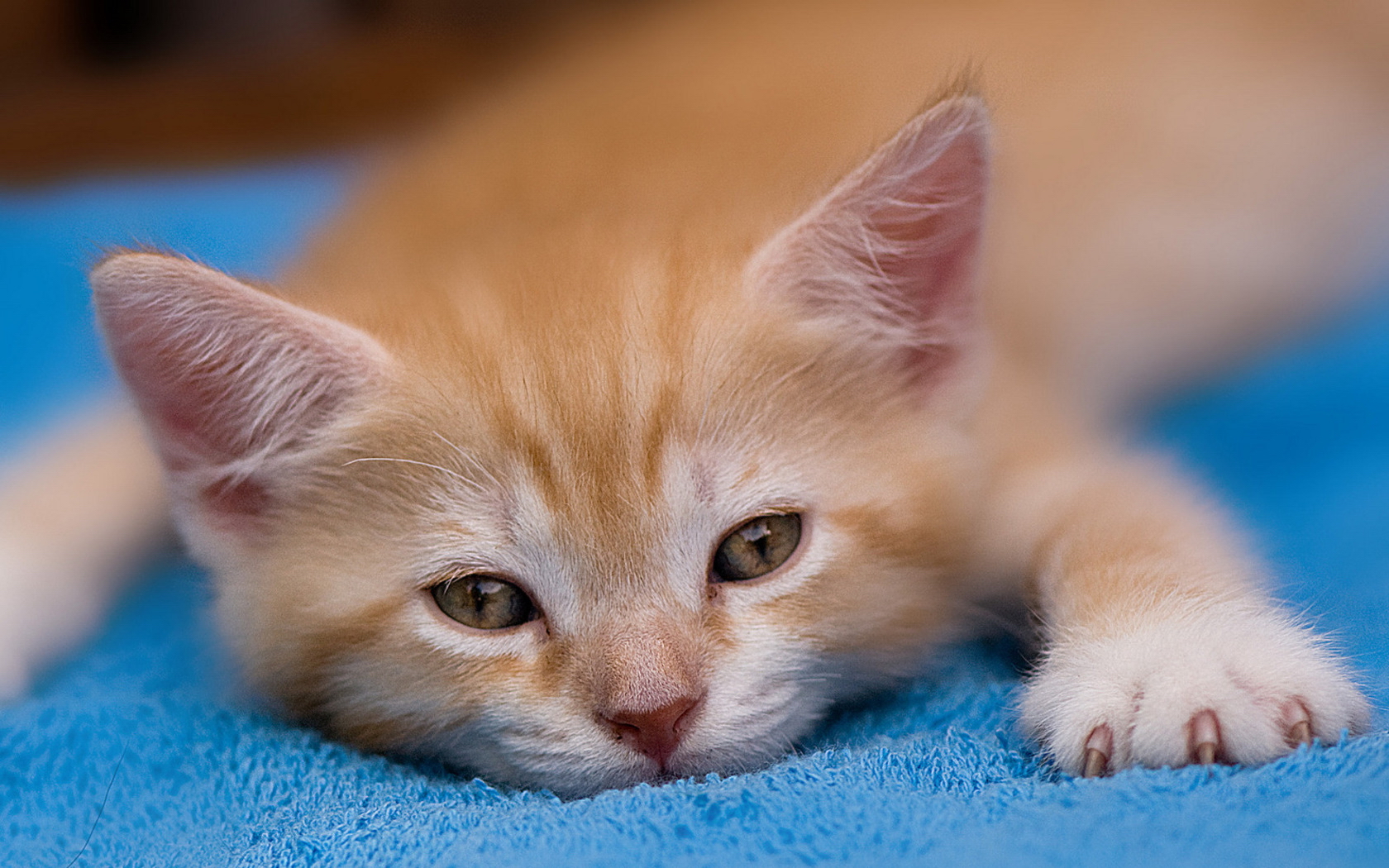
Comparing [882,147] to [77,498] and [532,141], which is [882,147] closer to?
[532,141]

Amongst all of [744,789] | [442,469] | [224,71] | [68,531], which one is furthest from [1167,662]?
[224,71]

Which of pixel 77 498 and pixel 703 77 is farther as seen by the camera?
pixel 703 77

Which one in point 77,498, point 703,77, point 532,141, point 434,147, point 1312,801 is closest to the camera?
point 1312,801

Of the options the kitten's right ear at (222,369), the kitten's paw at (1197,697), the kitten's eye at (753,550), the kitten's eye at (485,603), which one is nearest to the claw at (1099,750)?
the kitten's paw at (1197,697)

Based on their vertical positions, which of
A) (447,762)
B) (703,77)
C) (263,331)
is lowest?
(447,762)

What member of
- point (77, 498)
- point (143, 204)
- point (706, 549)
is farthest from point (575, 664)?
point (143, 204)

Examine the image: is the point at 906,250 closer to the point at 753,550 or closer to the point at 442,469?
the point at 753,550

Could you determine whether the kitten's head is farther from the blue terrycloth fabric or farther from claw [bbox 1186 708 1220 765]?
claw [bbox 1186 708 1220 765]
